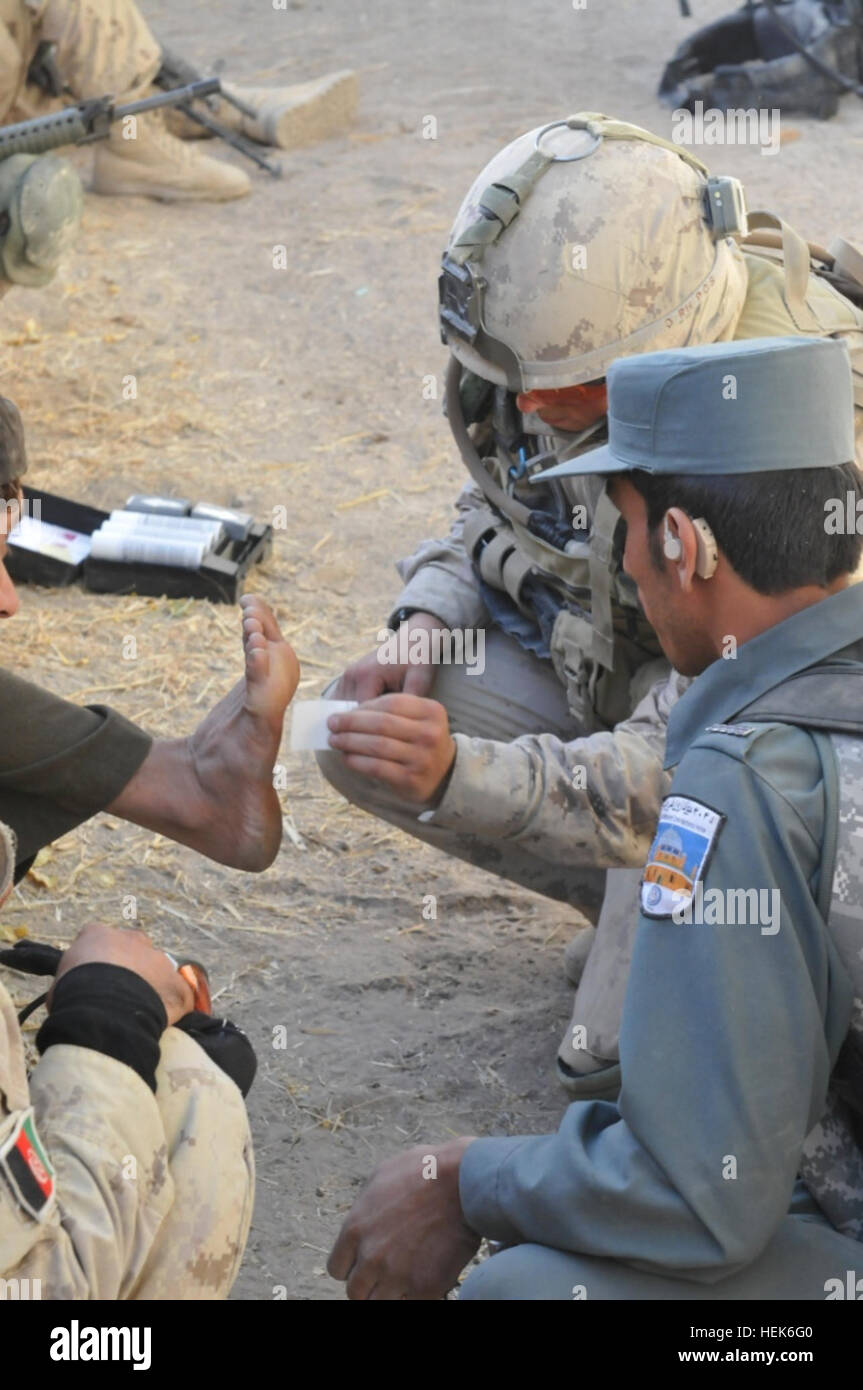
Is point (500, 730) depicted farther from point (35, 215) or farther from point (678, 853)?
point (35, 215)

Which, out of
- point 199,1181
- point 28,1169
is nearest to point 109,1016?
point 199,1181

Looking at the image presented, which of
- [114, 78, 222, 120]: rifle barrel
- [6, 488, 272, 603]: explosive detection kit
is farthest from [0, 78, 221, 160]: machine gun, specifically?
[6, 488, 272, 603]: explosive detection kit

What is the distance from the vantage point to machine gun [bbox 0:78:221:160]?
6.77 meters

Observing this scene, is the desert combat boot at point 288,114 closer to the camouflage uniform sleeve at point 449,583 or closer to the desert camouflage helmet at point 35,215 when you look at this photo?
the desert camouflage helmet at point 35,215

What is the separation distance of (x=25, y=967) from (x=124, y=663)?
2.53m

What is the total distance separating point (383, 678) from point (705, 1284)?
1.95m

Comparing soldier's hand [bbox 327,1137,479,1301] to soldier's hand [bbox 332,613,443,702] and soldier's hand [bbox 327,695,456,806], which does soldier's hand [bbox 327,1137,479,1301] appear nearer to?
soldier's hand [bbox 327,695,456,806]

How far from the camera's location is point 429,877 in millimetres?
4305

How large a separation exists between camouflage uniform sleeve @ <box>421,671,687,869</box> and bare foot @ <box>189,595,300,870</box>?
1.30 ft

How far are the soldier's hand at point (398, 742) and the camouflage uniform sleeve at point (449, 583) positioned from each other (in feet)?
2.72

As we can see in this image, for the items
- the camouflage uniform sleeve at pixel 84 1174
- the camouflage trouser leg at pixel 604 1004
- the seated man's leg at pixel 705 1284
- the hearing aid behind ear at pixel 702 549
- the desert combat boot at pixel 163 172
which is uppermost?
the desert combat boot at pixel 163 172

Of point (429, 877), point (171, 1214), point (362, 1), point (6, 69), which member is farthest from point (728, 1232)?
point (362, 1)

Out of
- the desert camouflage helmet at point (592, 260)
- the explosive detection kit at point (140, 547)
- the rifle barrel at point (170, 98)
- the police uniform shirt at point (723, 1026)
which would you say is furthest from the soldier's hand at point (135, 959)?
the rifle barrel at point (170, 98)

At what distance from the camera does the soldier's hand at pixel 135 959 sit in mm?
2578
